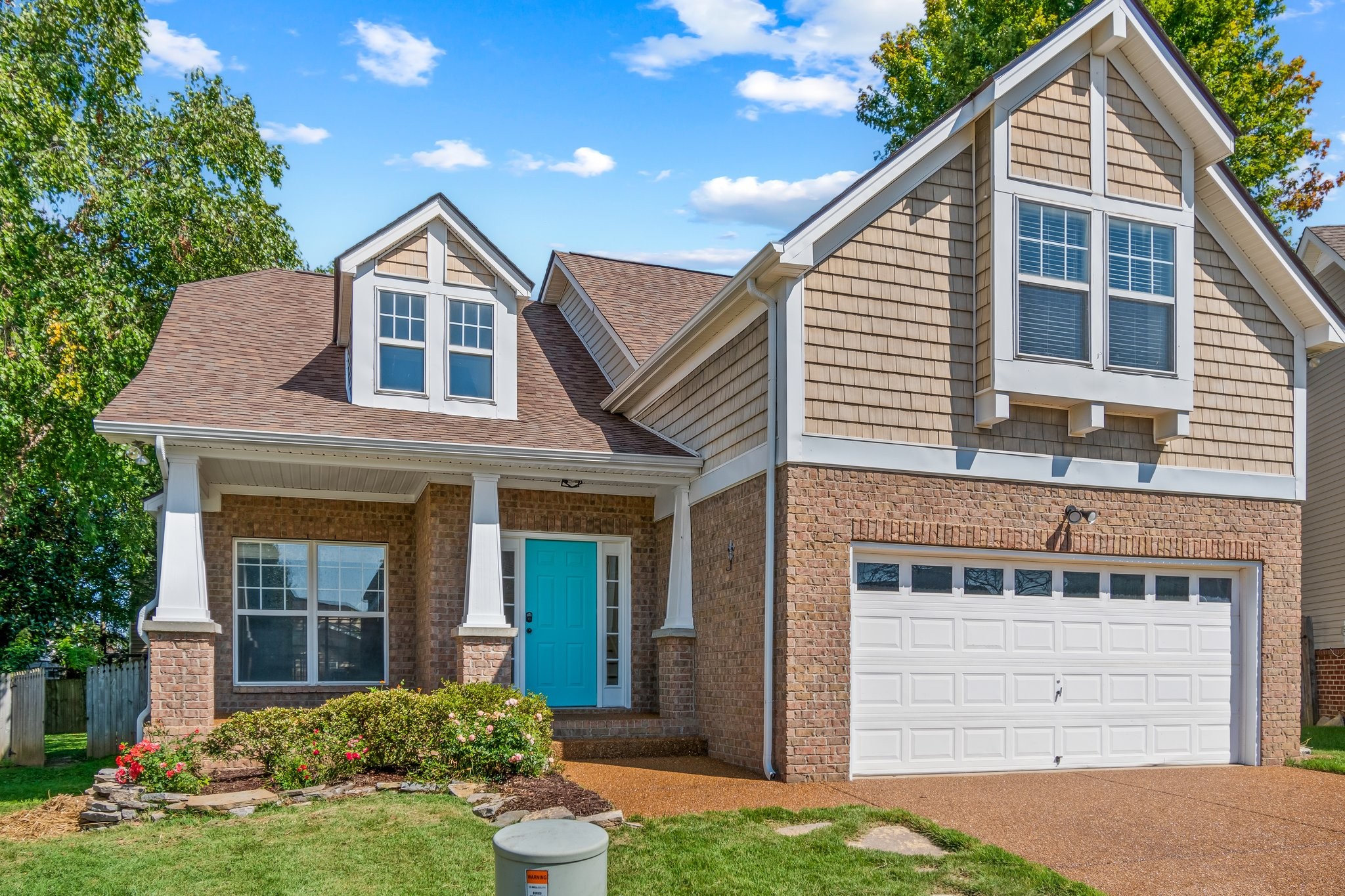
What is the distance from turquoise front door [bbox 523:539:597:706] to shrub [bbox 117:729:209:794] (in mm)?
4570

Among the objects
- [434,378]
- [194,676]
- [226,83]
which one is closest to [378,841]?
[194,676]

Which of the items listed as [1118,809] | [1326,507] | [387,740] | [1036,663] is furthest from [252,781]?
[1326,507]

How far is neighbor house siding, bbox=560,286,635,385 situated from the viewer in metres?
15.3

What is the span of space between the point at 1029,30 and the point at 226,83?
16700mm

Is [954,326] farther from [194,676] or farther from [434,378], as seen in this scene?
[194,676]

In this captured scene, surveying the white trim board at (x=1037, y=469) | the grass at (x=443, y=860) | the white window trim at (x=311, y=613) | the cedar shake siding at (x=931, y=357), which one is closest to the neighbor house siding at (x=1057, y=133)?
the cedar shake siding at (x=931, y=357)

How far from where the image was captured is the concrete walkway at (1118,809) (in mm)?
6961

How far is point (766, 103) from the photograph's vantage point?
18031mm

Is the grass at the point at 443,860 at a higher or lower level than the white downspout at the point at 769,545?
lower

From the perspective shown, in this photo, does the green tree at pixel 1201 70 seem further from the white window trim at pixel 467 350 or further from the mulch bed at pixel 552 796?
the mulch bed at pixel 552 796

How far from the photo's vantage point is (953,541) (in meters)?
10.6

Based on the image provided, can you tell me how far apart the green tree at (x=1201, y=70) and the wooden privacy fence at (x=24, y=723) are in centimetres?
1777

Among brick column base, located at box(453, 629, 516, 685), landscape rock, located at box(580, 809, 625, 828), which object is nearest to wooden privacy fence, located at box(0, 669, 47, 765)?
brick column base, located at box(453, 629, 516, 685)

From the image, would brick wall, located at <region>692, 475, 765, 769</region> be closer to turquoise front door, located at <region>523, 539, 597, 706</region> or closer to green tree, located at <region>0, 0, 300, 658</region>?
turquoise front door, located at <region>523, 539, 597, 706</region>
